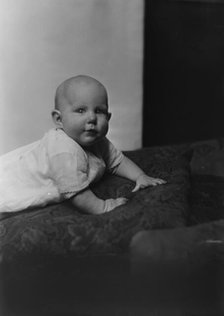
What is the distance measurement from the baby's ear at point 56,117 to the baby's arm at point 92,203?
0.48 ft

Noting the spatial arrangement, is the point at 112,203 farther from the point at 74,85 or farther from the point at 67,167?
the point at 74,85

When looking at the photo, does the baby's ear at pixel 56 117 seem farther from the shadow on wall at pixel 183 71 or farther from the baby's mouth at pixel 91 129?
the shadow on wall at pixel 183 71

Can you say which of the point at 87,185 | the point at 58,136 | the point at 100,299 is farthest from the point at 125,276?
the point at 58,136

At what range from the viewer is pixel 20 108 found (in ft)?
3.58

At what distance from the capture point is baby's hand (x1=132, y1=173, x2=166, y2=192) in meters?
1.13

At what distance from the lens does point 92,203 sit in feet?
3.54

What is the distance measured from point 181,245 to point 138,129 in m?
0.28

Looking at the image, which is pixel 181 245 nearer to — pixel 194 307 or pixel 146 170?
pixel 194 307

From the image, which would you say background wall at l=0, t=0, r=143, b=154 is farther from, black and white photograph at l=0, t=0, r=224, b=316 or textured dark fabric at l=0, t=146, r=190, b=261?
textured dark fabric at l=0, t=146, r=190, b=261

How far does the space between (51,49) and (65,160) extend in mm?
220

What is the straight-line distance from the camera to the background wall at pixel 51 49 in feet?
3.51

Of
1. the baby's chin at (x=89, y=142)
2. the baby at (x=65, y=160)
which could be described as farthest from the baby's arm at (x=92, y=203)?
the baby's chin at (x=89, y=142)

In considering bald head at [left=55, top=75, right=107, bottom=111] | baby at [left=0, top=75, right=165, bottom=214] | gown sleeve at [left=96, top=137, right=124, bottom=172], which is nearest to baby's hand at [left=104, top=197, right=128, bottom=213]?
baby at [left=0, top=75, right=165, bottom=214]

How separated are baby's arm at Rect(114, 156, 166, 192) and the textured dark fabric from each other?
3cm
